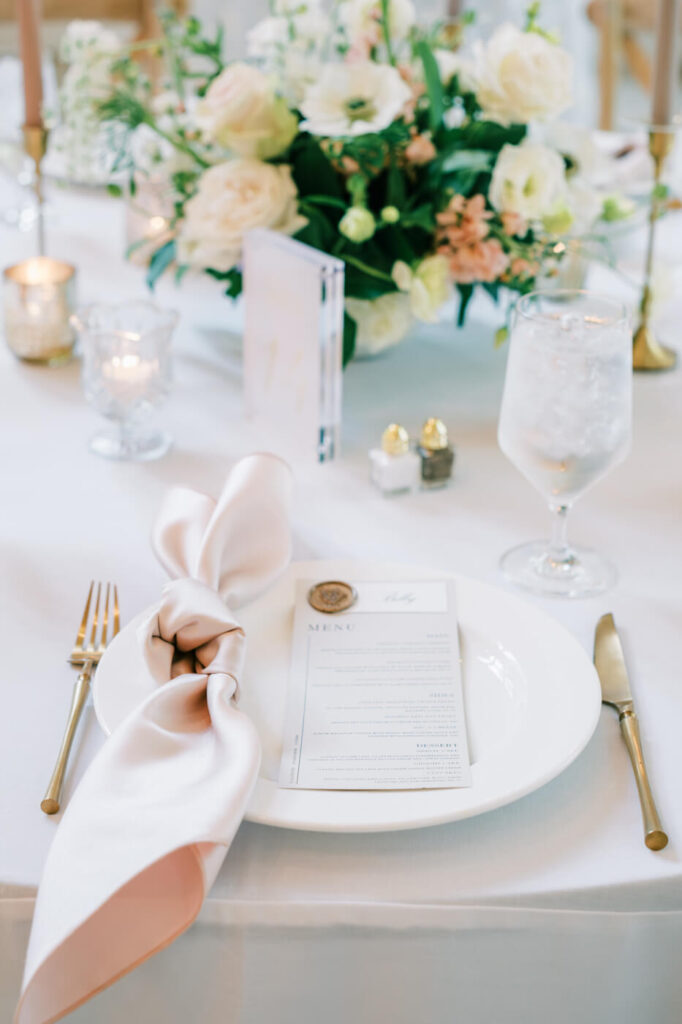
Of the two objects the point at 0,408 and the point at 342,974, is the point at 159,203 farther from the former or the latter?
the point at 342,974

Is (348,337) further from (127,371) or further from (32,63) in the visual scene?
(32,63)

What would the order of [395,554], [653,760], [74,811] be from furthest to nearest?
[395,554]
[653,760]
[74,811]

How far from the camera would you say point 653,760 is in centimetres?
70

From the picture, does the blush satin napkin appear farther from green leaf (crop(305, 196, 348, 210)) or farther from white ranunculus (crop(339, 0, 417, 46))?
white ranunculus (crop(339, 0, 417, 46))

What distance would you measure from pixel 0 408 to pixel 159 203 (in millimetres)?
418

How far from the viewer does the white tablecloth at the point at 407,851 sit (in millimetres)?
602

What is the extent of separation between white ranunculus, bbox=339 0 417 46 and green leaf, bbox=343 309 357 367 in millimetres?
359

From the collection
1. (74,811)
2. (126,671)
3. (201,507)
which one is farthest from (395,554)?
(74,811)

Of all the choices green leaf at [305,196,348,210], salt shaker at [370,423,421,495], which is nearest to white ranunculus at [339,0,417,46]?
green leaf at [305,196,348,210]

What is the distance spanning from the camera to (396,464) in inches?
41.7

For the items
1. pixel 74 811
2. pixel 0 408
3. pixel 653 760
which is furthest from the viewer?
pixel 0 408

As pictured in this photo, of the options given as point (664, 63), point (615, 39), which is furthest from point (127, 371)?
point (615, 39)

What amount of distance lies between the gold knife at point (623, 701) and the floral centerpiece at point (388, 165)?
51 cm

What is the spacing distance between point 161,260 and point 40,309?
0.17 meters
